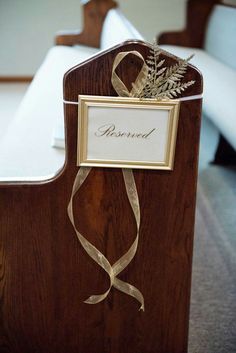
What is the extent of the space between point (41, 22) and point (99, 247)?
3593 mm

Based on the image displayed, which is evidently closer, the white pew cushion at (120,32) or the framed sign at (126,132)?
the framed sign at (126,132)

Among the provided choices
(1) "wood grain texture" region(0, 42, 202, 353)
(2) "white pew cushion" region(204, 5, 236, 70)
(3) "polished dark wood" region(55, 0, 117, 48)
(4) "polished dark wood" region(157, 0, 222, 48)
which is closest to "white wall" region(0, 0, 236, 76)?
(4) "polished dark wood" region(157, 0, 222, 48)

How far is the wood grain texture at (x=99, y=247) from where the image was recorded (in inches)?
28.8

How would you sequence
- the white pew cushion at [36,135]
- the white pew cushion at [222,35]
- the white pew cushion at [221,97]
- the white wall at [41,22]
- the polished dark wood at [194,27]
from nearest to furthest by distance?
the white pew cushion at [36,135], the white pew cushion at [221,97], the white pew cushion at [222,35], the polished dark wood at [194,27], the white wall at [41,22]

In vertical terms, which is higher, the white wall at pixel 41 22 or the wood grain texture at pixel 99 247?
the white wall at pixel 41 22

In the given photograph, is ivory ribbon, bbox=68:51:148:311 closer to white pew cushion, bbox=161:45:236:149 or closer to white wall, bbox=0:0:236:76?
white pew cushion, bbox=161:45:236:149

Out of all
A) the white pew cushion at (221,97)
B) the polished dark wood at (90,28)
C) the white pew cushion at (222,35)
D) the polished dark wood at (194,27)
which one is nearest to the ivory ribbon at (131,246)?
the white pew cushion at (221,97)

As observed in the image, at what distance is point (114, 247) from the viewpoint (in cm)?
82

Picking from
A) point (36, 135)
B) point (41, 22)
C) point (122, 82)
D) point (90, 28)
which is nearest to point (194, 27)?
point (90, 28)

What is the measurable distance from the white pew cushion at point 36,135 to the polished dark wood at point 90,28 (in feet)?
2.77

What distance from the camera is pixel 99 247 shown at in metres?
0.82

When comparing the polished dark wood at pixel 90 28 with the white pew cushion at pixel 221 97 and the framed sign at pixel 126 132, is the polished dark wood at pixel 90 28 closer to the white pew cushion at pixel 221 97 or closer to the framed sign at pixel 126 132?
the white pew cushion at pixel 221 97

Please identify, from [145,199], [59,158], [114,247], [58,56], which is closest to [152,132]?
[145,199]

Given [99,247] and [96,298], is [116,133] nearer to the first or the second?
[99,247]
